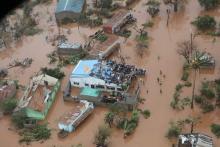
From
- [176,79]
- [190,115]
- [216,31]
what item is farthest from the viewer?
[216,31]

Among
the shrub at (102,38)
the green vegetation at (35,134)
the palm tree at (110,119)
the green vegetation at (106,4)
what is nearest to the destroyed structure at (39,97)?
the green vegetation at (35,134)

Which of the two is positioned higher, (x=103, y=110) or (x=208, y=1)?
(x=208, y=1)

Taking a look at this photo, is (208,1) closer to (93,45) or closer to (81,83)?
(93,45)

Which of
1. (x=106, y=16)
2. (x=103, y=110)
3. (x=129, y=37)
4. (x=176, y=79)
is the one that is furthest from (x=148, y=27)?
(x=103, y=110)

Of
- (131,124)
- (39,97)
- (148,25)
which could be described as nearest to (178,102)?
(131,124)

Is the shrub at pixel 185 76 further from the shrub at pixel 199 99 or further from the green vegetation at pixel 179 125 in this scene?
the green vegetation at pixel 179 125

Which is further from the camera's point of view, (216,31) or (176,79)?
(216,31)

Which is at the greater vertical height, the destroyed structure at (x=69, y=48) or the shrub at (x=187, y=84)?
the destroyed structure at (x=69, y=48)

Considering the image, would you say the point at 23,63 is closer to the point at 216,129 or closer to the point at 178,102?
the point at 178,102
